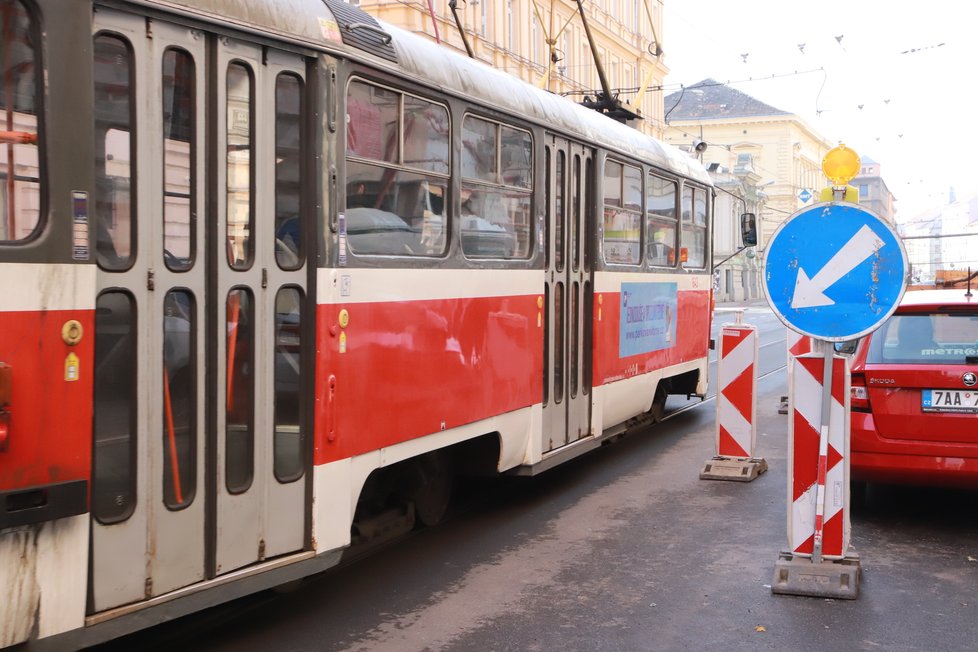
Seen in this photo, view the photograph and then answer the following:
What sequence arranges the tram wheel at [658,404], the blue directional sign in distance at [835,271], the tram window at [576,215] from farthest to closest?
the tram wheel at [658,404] < the tram window at [576,215] < the blue directional sign in distance at [835,271]

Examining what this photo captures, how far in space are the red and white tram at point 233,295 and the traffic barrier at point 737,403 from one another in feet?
8.48

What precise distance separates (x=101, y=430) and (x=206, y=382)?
548 millimetres

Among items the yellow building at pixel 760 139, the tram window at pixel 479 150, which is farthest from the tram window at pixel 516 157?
the yellow building at pixel 760 139

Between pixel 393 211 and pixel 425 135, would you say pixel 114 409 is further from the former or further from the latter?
pixel 425 135

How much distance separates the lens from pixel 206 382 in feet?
15.6

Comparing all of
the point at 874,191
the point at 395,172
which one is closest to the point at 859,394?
the point at 395,172

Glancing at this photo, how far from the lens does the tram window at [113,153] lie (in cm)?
434

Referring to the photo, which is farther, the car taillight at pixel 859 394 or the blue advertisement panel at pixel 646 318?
the blue advertisement panel at pixel 646 318

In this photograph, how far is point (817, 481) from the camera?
620 centimetres

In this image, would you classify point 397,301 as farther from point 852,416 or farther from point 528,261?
point 852,416

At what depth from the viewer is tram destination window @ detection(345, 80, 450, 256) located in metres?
5.63

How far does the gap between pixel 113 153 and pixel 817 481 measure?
399cm

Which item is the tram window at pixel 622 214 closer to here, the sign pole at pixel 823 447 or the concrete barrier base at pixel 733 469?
the concrete barrier base at pixel 733 469

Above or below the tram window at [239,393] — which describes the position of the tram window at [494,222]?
above
